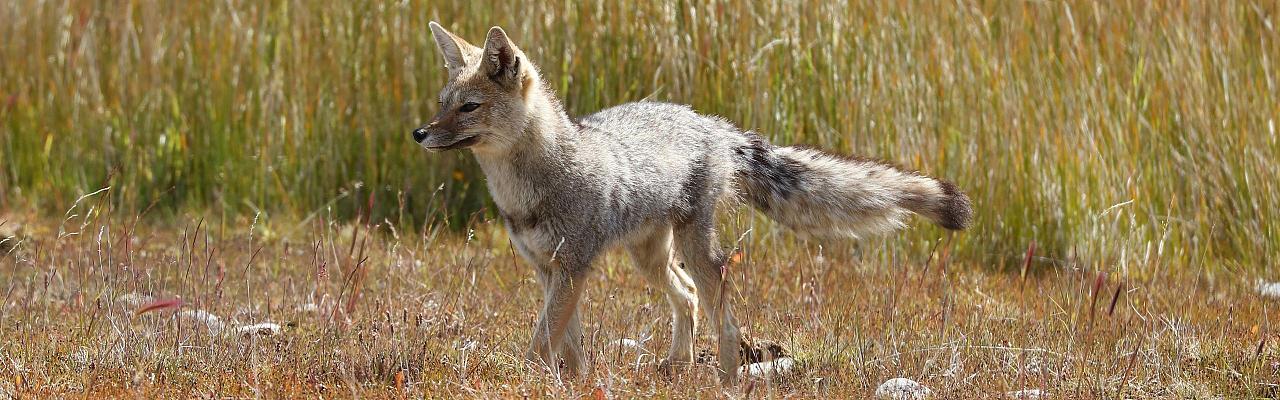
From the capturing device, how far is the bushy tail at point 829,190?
6.17 meters

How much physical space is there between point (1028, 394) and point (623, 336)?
163 centimetres

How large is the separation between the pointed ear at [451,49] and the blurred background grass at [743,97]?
86 cm

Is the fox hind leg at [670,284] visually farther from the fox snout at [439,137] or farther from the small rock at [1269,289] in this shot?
the small rock at [1269,289]

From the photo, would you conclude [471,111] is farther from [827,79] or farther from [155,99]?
[155,99]

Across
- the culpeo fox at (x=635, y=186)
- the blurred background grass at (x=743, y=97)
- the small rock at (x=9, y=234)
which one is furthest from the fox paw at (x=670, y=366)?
the small rock at (x=9, y=234)

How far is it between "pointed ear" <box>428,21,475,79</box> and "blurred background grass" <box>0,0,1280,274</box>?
86 cm

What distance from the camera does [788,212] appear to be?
6324 millimetres

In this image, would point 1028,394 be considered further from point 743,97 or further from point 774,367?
point 743,97

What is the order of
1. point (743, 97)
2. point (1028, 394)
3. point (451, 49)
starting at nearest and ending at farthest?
point (1028, 394) < point (451, 49) < point (743, 97)

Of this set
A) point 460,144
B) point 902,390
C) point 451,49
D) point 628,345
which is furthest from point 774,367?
point 451,49

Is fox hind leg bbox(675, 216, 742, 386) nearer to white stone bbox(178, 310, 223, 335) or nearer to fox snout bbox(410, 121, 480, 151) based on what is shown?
fox snout bbox(410, 121, 480, 151)

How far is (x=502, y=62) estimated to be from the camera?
5.68m

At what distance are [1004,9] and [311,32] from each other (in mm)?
4355

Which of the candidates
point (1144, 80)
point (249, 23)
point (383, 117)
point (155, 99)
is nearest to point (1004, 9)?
point (1144, 80)
